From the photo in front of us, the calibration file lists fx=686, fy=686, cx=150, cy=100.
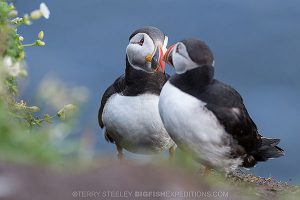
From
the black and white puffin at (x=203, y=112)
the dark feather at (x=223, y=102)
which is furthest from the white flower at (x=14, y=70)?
the dark feather at (x=223, y=102)

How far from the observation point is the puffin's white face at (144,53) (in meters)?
9.26

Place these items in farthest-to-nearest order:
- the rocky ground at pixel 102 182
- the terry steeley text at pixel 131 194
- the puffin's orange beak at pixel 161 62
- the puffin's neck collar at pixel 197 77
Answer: the puffin's orange beak at pixel 161 62 → the puffin's neck collar at pixel 197 77 → the terry steeley text at pixel 131 194 → the rocky ground at pixel 102 182

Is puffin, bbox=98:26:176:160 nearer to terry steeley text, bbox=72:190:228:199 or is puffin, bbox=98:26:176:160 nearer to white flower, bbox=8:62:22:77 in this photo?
white flower, bbox=8:62:22:77

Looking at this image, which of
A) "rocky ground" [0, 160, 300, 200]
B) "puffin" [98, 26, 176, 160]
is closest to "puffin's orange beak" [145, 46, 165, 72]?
"puffin" [98, 26, 176, 160]

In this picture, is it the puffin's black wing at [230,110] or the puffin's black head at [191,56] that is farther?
the puffin's black head at [191,56]

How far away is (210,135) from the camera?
7262 millimetres

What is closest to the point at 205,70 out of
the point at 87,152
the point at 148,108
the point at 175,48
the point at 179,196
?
the point at 175,48

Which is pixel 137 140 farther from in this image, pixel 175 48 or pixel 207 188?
pixel 207 188

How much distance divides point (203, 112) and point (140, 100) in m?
2.03

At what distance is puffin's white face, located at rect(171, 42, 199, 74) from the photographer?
24.9 feet

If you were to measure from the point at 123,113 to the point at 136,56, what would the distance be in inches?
34.3

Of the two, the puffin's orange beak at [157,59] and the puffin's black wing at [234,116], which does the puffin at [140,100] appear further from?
the puffin's black wing at [234,116]

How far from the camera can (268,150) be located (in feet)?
28.4

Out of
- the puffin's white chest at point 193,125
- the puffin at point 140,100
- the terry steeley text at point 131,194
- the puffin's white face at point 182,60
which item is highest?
the puffin at point 140,100
